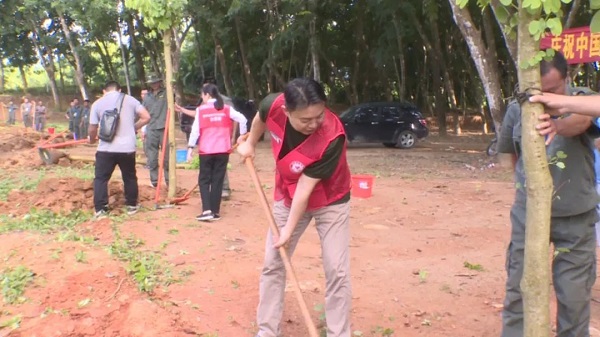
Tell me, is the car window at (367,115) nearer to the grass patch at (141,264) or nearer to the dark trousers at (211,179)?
the dark trousers at (211,179)

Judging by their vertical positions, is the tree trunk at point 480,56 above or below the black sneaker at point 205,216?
above

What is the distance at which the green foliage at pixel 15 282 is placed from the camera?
430cm

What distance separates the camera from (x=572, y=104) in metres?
2.38

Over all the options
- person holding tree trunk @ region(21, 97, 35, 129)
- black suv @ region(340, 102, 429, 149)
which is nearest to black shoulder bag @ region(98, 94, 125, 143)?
black suv @ region(340, 102, 429, 149)

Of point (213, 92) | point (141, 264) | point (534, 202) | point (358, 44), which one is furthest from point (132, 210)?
point (358, 44)

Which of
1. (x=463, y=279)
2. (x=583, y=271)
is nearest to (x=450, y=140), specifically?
(x=463, y=279)

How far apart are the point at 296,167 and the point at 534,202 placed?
1348mm

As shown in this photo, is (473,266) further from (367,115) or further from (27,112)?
(27,112)

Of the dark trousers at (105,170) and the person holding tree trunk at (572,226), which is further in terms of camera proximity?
the dark trousers at (105,170)

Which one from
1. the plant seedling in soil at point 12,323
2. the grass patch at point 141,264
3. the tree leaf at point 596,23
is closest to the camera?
the tree leaf at point 596,23

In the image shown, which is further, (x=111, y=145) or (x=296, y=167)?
(x=111, y=145)

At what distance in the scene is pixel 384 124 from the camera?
60.4 ft

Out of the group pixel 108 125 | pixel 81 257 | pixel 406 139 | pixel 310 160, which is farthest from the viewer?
pixel 406 139

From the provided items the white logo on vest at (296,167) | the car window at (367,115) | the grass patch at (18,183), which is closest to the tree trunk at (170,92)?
the grass patch at (18,183)
